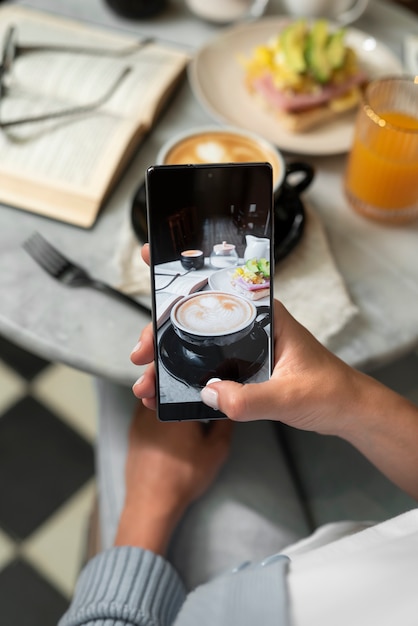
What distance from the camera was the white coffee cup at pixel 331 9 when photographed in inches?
45.0

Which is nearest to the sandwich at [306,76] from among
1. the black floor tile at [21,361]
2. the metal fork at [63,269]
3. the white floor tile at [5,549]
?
the metal fork at [63,269]

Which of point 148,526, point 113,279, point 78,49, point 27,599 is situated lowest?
point 27,599

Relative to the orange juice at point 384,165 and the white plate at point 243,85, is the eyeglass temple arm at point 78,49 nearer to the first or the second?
the white plate at point 243,85

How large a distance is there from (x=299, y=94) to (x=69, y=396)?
0.79 m

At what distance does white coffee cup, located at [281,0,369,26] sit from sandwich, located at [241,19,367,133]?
19 centimetres

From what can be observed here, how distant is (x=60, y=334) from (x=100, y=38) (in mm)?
579

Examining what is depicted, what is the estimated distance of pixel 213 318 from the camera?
0.51 metres

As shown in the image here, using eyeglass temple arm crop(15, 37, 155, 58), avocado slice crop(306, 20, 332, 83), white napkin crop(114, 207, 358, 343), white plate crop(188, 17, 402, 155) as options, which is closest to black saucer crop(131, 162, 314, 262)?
white napkin crop(114, 207, 358, 343)

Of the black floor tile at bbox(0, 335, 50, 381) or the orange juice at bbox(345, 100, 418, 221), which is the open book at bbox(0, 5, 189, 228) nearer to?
the orange juice at bbox(345, 100, 418, 221)

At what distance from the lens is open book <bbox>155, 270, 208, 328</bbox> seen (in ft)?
1.65

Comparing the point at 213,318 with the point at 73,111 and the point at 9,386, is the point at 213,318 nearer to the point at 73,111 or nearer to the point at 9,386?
the point at 73,111

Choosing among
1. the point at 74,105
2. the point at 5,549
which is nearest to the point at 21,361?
the point at 5,549

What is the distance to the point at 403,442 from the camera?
0.61 meters

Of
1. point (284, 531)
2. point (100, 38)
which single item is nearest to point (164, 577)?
point (284, 531)
